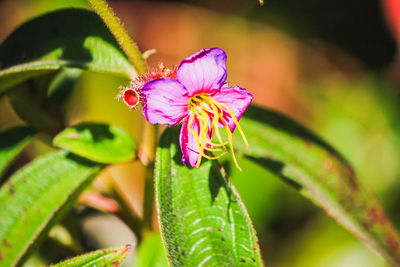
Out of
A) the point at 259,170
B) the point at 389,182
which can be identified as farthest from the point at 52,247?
the point at 389,182

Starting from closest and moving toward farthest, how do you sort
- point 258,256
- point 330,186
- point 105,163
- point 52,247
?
point 258,256
point 105,163
point 330,186
point 52,247

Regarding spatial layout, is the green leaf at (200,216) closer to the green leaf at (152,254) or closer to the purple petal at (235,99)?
the purple petal at (235,99)

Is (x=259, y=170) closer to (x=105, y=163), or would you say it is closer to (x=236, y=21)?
(x=236, y=21)

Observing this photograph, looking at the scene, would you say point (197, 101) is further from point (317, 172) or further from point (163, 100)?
point (317, 172)

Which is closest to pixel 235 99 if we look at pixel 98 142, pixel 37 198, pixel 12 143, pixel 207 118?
pixel 207 118

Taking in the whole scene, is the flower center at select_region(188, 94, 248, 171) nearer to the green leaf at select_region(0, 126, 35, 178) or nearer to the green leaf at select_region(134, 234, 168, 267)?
the green leaf at select_region(134, 234, 168, 267)

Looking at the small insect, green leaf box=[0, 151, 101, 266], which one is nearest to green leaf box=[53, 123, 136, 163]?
green leaf box=[0, 151, 101, 266]
